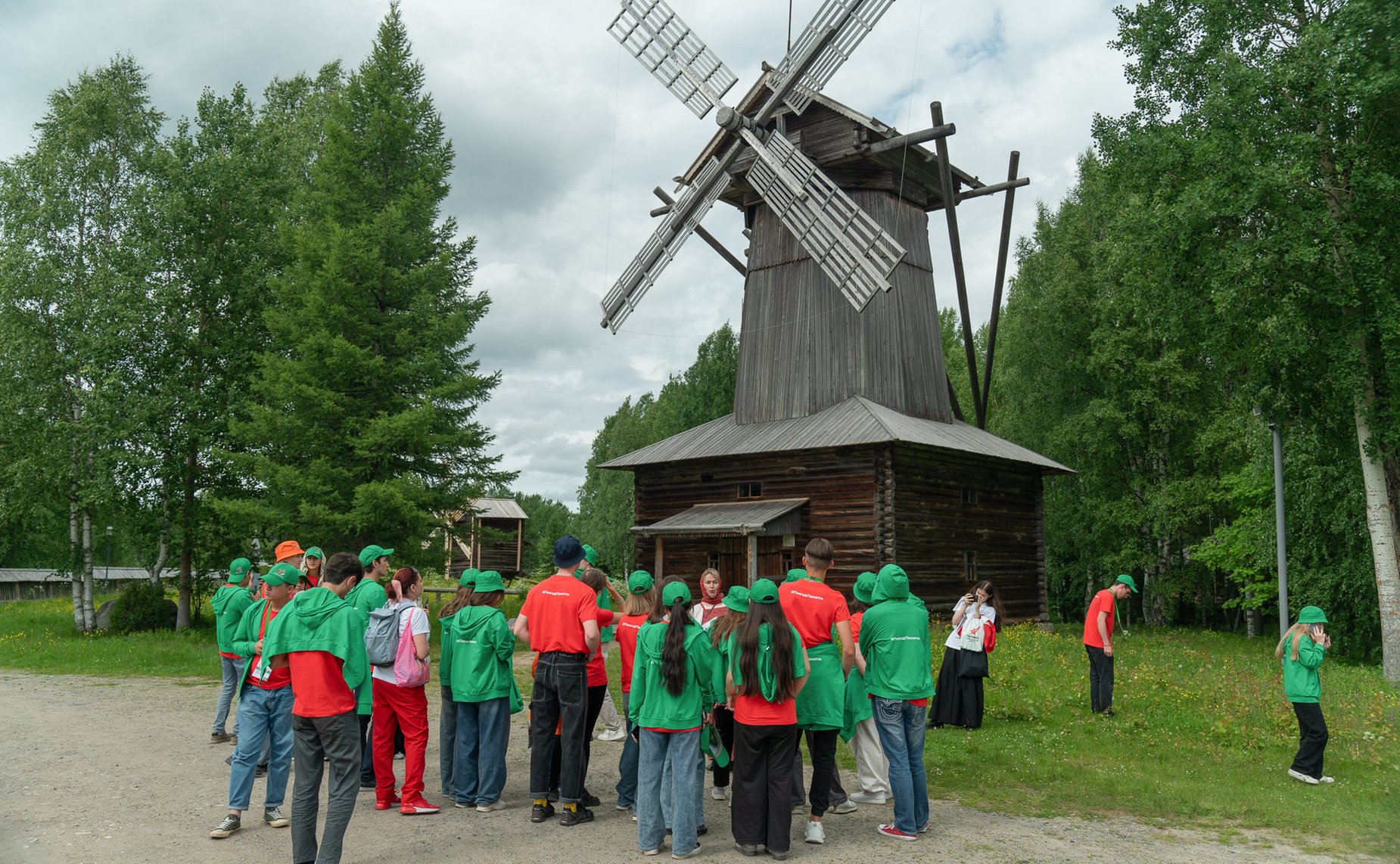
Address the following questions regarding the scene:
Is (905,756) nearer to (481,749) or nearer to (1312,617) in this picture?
→ (481,749)

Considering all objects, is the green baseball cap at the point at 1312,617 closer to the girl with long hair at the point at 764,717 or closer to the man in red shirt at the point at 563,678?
the girl with long hair at the point at 764,717

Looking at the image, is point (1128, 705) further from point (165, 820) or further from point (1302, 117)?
point (165, 820)

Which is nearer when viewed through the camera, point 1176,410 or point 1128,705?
point 1128,705

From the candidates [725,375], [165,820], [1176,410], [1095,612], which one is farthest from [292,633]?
[725,375]

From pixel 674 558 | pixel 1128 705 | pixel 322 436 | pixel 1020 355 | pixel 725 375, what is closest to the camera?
pixel 1128 705

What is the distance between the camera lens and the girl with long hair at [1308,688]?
8.91m

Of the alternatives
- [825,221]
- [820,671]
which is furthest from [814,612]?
[825,221]

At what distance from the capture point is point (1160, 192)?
1650cm

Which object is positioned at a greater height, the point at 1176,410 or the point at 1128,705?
the point at 1176,410

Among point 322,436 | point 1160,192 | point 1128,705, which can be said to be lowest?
point 1128,705

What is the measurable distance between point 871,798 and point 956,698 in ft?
12.5

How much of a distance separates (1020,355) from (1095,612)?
2149cm

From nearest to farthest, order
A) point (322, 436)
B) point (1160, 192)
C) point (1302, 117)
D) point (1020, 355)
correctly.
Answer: point (1302, 117) < point (1160, 192) < point (322, 436) < point (1020, 355)

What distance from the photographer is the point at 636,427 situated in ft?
177
